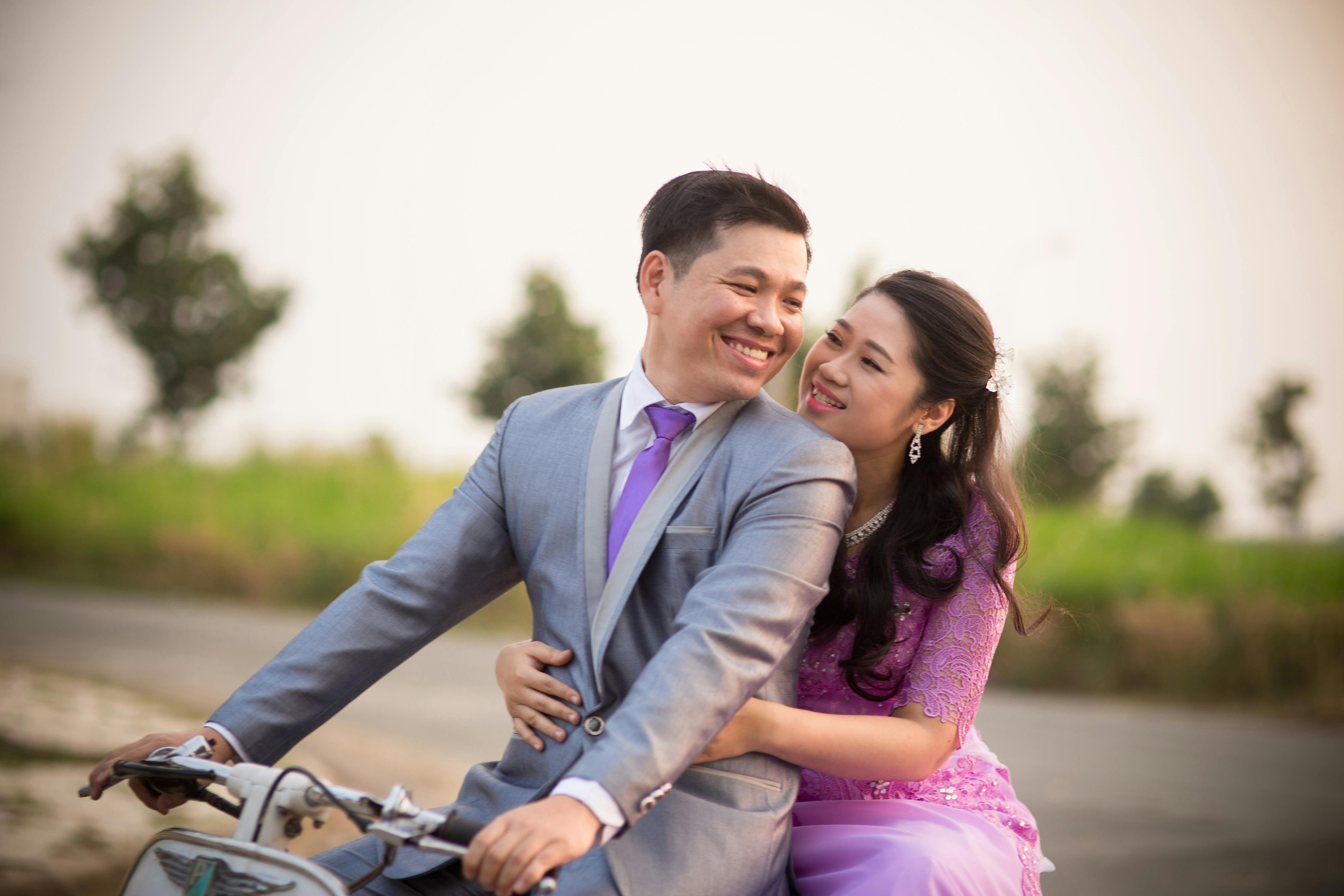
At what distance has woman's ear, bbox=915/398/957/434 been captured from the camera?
303cm

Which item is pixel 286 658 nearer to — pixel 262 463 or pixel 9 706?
pixel 9 706

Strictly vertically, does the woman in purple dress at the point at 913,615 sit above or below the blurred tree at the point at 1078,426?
below

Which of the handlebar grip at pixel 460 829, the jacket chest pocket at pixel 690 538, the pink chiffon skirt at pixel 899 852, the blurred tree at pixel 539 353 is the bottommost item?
the pink chiffon skirt at pixel 899 852

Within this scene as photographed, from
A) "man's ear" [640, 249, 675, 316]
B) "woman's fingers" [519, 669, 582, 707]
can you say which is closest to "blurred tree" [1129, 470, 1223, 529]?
"man's ear" [640, 249, 675, 316]

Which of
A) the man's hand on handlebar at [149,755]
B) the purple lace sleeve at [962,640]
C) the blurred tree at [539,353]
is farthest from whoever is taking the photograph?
the blurred tree at [539,353]

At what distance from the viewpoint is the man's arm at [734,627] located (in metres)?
1.81

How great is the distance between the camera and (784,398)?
12188 mm

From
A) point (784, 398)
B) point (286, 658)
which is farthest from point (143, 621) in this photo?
point (286, 658)

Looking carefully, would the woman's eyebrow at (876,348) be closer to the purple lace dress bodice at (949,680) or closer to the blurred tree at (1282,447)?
the purple lace dress bodice at (949,680)

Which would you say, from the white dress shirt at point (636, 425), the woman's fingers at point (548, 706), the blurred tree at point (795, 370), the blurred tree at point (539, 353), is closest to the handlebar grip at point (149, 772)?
the woman's fingers at point (548, 706)

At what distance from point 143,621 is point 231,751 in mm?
12951

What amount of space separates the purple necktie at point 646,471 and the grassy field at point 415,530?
34.2 feet

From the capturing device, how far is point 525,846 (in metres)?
1.68

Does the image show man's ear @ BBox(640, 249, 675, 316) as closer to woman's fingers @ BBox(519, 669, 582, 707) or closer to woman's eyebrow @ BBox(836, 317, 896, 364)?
woman's eyebrow @ BBox(836, 317, 896, 364)
